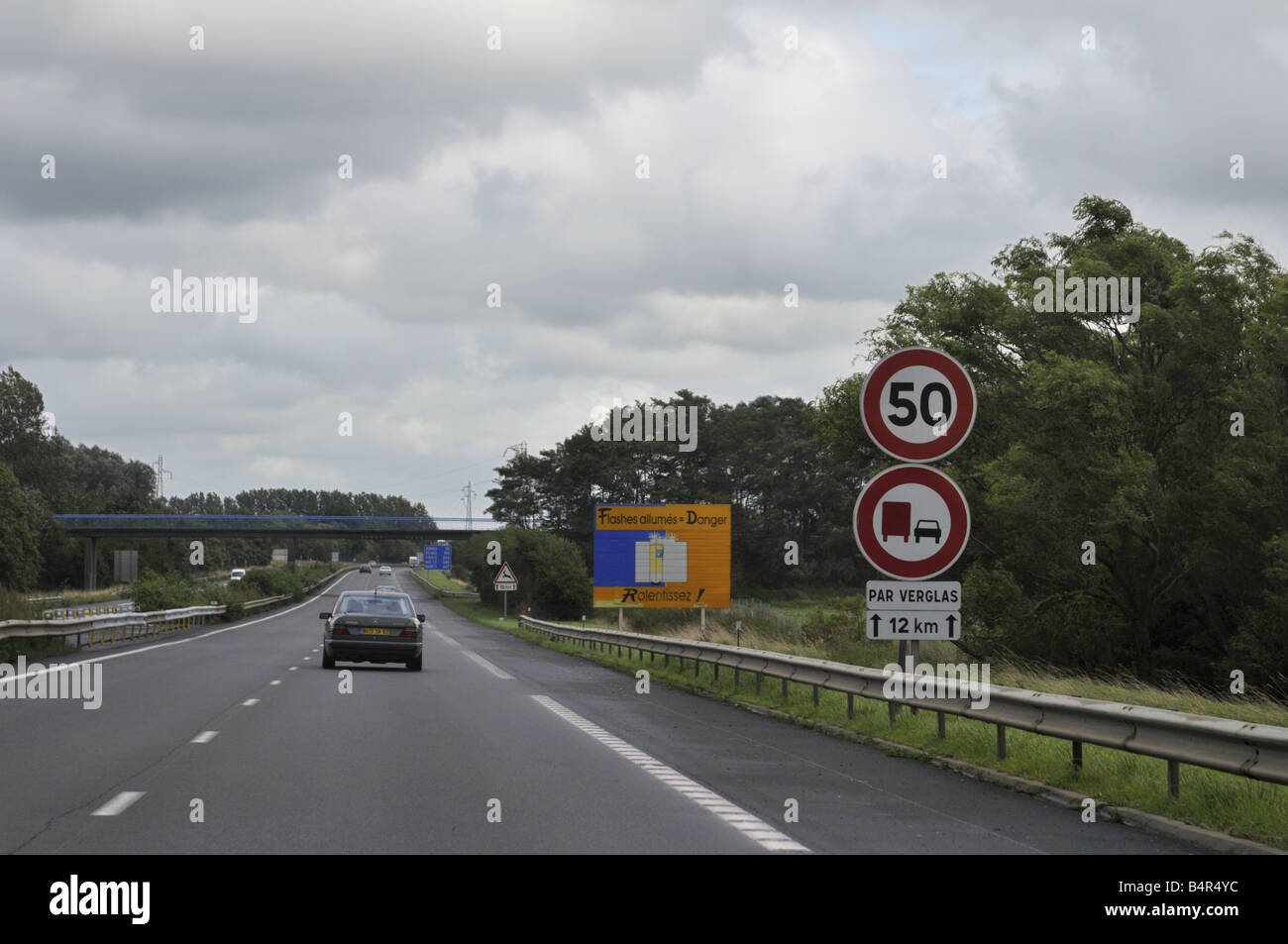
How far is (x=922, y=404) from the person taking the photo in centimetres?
1320

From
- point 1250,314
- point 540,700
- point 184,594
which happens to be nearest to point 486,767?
point 540,700

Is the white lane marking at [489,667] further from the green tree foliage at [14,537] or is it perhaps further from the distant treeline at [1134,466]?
the green tree foliage at [14,537]

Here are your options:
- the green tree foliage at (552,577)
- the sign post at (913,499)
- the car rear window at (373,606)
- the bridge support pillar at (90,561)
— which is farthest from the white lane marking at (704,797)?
the bridge support pillar at (90,561)

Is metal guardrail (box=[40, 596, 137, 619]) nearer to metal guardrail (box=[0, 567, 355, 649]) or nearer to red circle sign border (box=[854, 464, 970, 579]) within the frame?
metal guardrail (box=[0, 567, 355, 649])

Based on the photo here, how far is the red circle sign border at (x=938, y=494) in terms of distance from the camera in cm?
1338

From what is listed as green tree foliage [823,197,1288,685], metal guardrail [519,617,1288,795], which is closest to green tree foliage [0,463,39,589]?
green tree foliage [823,197,1288,685]

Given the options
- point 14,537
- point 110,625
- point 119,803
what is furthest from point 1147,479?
point 14,537

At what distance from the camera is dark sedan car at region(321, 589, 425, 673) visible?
28953mm

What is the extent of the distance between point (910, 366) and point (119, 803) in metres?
7.33

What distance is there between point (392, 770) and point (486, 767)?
81 cm

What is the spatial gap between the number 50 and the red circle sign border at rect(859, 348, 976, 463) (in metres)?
0.08

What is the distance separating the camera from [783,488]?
12800 cm
